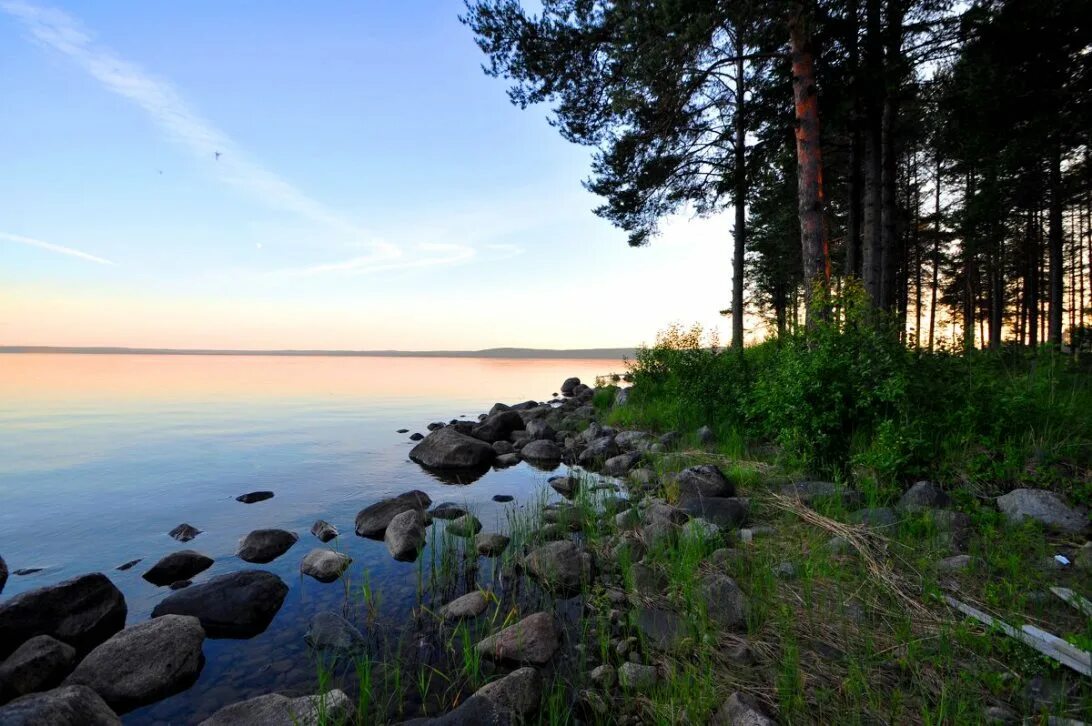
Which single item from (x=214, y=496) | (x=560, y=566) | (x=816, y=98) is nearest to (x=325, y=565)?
(x=560, y=566)

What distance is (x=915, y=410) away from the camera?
5.94 meters

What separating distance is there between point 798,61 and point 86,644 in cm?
1329

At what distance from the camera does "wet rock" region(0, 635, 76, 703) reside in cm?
338

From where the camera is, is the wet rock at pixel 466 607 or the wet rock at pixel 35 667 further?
the wet rock at pixel 466 607

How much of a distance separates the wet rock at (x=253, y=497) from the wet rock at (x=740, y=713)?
8.63 m

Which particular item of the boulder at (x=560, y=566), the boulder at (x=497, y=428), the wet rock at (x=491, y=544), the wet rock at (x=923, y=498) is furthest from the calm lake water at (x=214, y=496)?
the wet rock at (x=923, y=498)

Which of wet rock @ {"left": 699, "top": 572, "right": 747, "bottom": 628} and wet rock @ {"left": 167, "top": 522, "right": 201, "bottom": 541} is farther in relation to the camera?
wet rock @ {"left": 167, "top": 522, "right": 201, "bottom": 541}

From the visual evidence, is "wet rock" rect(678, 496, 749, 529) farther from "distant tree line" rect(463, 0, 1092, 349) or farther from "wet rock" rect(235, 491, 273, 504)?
"wet rock" rect(235, 491, 273, 504)

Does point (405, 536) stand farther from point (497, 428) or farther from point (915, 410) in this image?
point (497, 428)

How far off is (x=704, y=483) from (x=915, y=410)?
2713 mm

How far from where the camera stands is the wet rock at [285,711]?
290cm

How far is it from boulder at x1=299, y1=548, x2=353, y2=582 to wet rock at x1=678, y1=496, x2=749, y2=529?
4054 millimetres

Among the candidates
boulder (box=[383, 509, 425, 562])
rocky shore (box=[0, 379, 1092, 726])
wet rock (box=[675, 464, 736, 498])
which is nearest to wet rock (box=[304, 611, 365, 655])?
rocky shore (box=[0, 379, 1092, 726])

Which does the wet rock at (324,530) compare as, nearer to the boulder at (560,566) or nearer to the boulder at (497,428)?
the boulder at (560,566)
